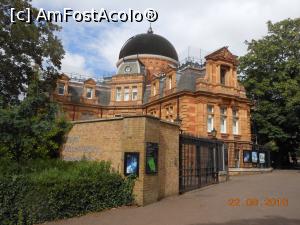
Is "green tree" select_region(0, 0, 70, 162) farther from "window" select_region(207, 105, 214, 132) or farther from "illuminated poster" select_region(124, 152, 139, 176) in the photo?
"window" select_region(207, 105, 214, 132)

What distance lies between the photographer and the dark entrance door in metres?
15.6

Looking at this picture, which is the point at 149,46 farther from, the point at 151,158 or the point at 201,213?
the point at 201,213

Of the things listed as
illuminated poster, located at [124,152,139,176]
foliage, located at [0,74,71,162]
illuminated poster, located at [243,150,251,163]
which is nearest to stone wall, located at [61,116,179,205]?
illuminated poster, located at [124,152,139,176]

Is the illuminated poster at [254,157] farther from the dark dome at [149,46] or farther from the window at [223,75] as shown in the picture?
the dark dome at [149,46]

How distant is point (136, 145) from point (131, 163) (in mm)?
694

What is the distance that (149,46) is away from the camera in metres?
48.7

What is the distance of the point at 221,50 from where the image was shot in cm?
3400

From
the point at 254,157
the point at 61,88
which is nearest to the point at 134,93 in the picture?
the point at 61,88

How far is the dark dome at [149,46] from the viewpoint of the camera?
48.7m

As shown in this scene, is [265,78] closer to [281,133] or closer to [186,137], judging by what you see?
[281,133]

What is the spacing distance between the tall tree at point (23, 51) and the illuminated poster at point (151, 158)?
9586mm

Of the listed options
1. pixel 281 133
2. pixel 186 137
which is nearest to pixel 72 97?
pixel 281 133

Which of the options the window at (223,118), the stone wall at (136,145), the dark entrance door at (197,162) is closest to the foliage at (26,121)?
the stone wall at (136,145)

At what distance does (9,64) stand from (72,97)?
21782 millimetres
